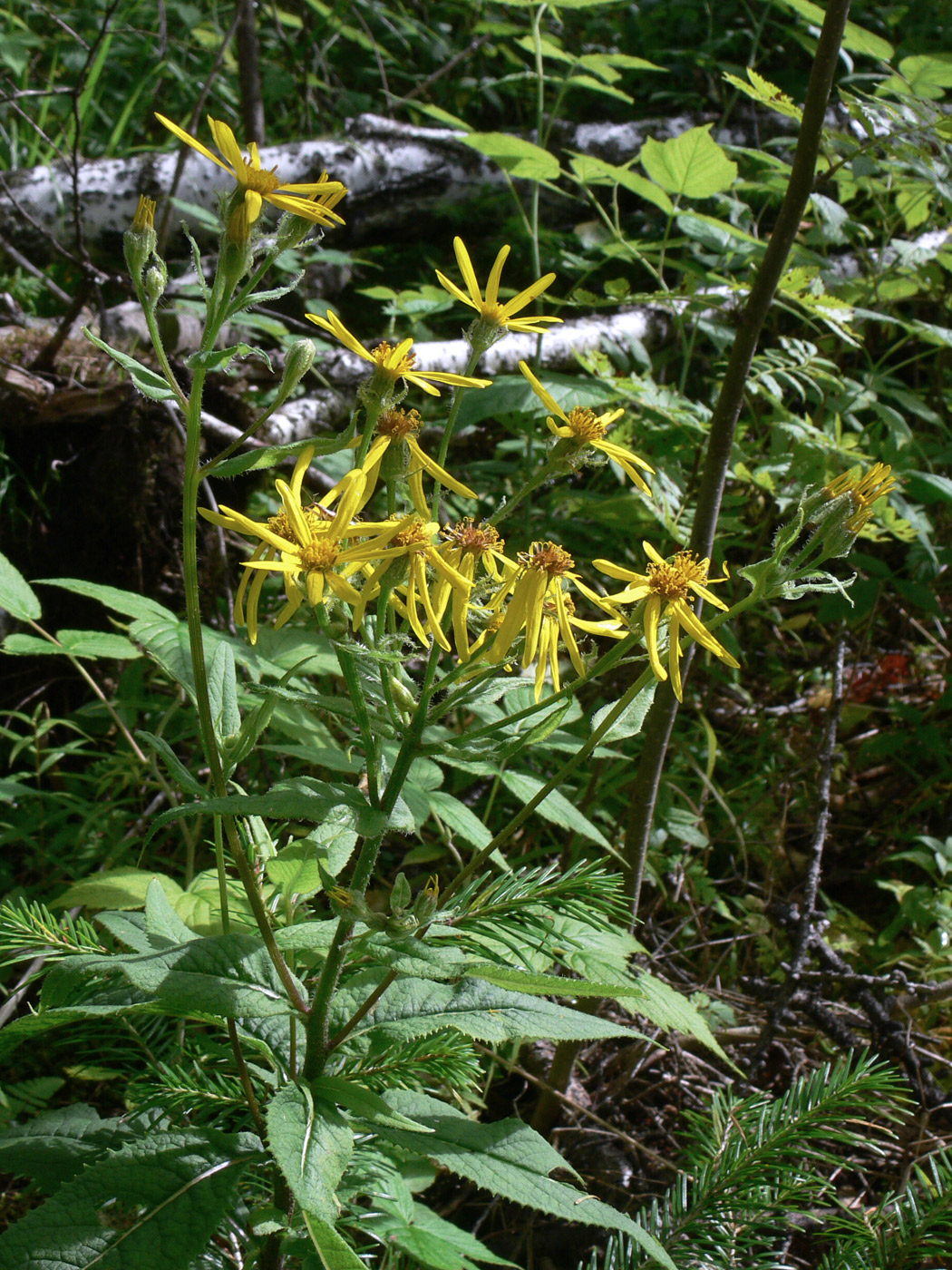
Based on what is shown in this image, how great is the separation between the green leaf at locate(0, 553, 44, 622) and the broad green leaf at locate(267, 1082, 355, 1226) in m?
0.98

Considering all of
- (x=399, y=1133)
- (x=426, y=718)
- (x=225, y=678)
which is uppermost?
(x=426, y=718)

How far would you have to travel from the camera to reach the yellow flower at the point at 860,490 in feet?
2.93

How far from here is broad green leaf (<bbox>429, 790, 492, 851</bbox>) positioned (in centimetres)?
127

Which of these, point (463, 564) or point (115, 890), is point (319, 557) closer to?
point (463, 564)

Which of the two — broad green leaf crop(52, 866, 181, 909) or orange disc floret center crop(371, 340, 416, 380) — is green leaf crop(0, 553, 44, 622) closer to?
broad green leaf crop(52, 866, 181, 909)

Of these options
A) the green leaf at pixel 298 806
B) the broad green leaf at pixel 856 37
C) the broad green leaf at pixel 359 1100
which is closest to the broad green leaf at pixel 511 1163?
the broad green leaf at pixel 359 1100

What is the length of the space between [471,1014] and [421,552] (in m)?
0.46

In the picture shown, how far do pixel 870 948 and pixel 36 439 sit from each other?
2.52 metres

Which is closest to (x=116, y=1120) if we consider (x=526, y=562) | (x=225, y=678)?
(x=225, y=678)

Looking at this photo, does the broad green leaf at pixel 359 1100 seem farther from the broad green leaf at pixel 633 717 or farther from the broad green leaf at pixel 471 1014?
the broad green leaf at pixel 633 717

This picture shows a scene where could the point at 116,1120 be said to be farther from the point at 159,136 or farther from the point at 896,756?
the point at 159,136

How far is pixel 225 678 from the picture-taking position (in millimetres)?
1058

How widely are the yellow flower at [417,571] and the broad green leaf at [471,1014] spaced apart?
371 mm

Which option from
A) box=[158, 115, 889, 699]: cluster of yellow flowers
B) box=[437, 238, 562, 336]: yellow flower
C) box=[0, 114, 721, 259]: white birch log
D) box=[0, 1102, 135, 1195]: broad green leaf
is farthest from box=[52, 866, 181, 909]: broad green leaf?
box=[0, 114, 721, 259]: white birch log
